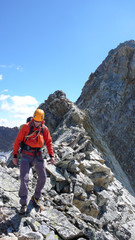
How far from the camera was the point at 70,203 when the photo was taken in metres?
6.68

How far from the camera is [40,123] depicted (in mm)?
5516

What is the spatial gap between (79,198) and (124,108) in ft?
115

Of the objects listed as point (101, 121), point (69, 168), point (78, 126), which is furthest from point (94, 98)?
point (69, 168)

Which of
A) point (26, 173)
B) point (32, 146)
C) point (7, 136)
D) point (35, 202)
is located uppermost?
point (7, 136)

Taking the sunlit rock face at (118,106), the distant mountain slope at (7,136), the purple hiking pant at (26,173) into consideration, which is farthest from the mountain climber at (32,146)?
the distant mountain slope at (7,136)

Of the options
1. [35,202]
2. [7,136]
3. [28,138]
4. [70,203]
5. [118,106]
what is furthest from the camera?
[7,136]

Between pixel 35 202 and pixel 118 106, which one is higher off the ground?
pixel 118 106

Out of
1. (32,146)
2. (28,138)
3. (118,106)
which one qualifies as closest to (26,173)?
(32,146)

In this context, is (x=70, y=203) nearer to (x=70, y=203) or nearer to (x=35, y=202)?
Answer: (x=70, y=203)

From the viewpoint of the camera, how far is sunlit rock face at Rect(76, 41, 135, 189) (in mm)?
36250

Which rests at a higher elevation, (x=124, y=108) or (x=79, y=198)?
(x=124, y=108)

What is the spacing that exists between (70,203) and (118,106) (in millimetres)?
36063

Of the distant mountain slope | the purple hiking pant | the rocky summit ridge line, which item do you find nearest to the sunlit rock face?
the rocky summit ridge line

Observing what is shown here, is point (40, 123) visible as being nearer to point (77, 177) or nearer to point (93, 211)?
point (77, 177)
